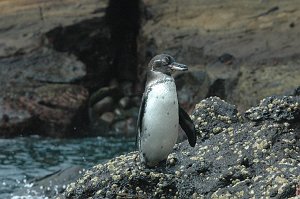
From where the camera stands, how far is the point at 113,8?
1706 centimetres

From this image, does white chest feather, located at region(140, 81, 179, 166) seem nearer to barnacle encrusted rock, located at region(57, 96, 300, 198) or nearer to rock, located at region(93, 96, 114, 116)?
barnacle encrusted rock, located at region(57, 96, 300, 198)

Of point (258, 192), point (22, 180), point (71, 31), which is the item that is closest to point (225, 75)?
point (71, 31)

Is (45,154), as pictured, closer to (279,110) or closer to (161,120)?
(161,120)

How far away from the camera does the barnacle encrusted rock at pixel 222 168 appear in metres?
5.12

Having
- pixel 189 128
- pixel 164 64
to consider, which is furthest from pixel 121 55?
pixel 189 128

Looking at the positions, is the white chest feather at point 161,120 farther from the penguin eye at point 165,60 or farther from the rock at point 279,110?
the rock at point 279,110

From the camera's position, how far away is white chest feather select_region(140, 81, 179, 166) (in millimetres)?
5793

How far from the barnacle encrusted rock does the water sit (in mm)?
3893

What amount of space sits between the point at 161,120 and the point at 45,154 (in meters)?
6.62

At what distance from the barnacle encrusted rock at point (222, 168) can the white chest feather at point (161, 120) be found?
125 millimetres

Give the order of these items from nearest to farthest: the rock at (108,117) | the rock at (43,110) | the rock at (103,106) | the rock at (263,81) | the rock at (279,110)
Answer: the rock at (279,110), the rock at (263,81), the rock at (43,110), the rock at (108,117), the rock at (103,106)

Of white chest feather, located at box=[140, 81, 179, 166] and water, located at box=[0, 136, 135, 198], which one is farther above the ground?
white chest feather, located at box=[140, 81, 179, 166]

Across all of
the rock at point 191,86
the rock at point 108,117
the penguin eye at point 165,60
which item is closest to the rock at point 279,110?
the penguin eye at point 165,60

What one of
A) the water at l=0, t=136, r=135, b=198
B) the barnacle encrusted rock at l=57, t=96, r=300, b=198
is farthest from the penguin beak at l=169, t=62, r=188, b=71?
the water at l=0, t=136, r=135, b=198
